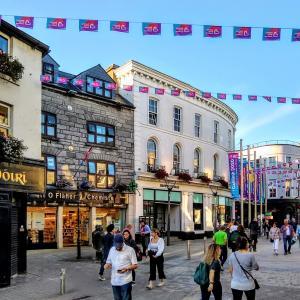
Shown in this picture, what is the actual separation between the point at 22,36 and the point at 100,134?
13.7m

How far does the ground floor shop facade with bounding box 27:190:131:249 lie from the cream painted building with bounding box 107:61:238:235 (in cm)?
142

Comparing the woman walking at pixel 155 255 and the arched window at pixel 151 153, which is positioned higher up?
→ the arched window at pixel 151 153

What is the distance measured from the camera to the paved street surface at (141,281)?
11.8 meters

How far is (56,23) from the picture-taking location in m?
12.5

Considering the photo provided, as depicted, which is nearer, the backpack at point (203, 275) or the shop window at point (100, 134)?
the backpack at point (203, 275)

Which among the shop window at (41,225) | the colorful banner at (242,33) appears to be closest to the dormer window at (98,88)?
the shop window at (41,225)

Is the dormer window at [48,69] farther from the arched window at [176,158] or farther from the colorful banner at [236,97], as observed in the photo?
the arched window at [176,158]

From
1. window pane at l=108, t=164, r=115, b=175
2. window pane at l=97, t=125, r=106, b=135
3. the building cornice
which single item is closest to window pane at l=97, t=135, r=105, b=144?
window pane at l=97, t=125, r=106, b=135

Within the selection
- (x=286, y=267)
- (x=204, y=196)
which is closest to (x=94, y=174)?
(x=204, y=196)

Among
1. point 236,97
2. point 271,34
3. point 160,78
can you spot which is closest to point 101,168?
point 160,78

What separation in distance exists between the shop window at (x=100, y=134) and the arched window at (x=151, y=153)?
3.49 metres

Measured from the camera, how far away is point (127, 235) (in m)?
12.9

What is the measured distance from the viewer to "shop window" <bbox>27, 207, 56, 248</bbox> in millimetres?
24828

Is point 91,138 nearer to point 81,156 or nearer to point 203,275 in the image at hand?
point 81,156
